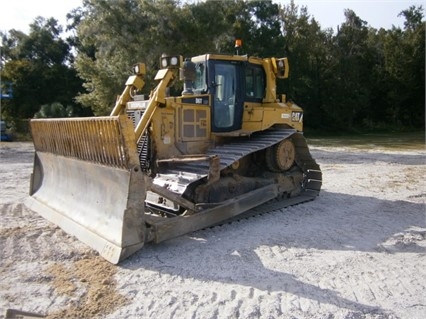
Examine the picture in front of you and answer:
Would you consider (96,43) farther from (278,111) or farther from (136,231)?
(136,231)

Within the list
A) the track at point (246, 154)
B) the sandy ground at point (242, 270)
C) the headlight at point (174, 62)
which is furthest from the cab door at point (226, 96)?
the sandy ground at point (242, 270)

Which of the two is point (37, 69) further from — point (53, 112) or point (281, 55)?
point (281, 55)

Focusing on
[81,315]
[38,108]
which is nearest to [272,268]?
[81,315]

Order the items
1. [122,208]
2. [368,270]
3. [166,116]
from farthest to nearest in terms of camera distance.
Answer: [166,116]
[122,208]
[368,270]

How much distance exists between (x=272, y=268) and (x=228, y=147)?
2.68m

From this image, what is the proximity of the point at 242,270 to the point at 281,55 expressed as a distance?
82.6 feet

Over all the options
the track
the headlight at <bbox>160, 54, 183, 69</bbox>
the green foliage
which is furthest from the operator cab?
the green foliage

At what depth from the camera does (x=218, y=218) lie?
573cm

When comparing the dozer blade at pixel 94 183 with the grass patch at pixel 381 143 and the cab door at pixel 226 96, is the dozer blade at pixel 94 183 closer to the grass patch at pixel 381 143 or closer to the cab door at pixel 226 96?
the cab door at pixel 226 96

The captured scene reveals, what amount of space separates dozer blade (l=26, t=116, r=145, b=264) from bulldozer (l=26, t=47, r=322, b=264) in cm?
1

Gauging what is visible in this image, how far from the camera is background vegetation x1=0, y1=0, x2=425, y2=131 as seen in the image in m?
19.9

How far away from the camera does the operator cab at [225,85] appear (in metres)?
6.84

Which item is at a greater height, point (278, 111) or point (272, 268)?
point (278, 111)

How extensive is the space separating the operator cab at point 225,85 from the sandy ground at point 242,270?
1710mm
